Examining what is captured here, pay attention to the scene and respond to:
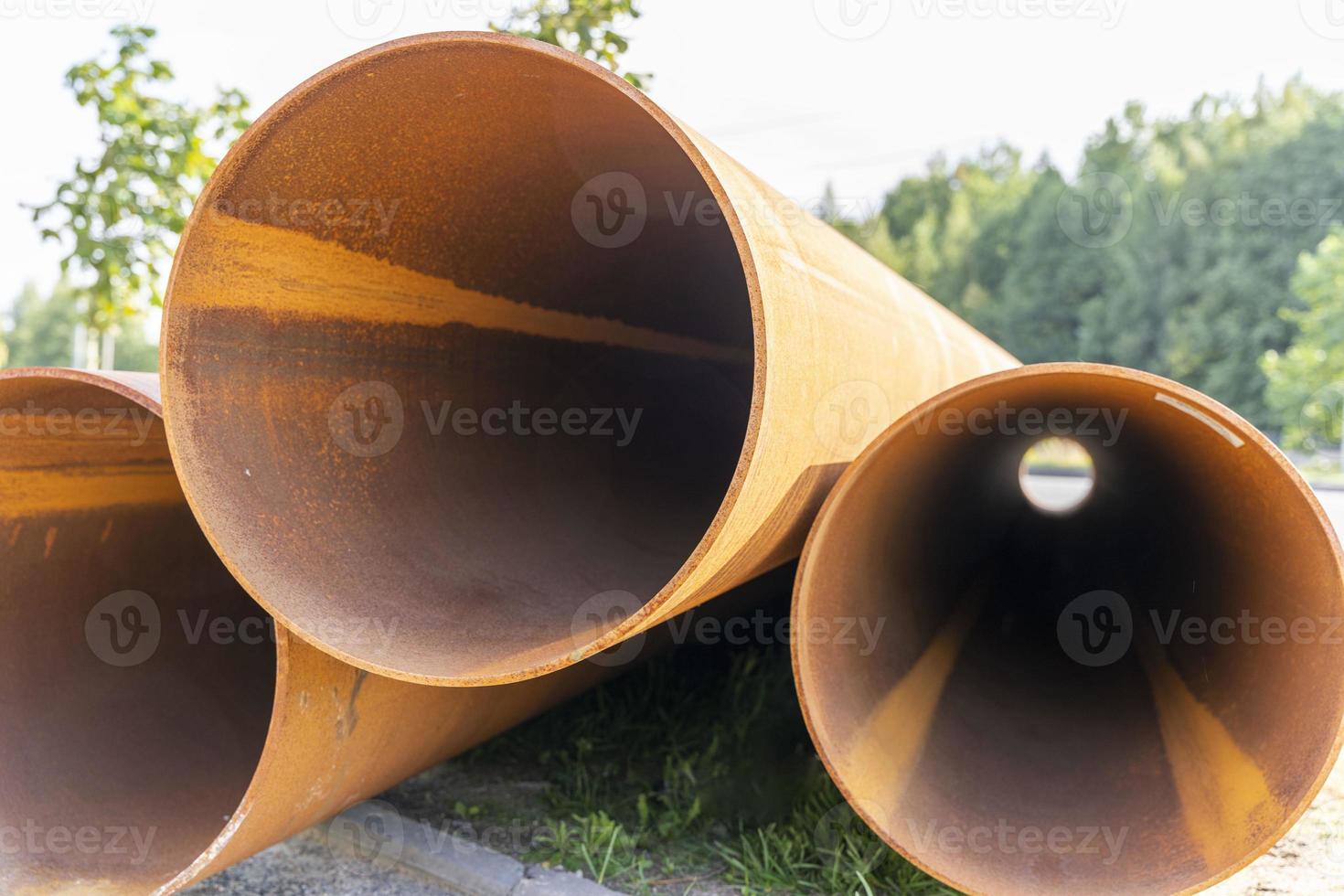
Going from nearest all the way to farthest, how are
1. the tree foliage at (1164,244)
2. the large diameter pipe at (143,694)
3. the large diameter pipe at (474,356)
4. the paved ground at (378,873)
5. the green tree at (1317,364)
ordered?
the large diameter pipe at (474,356) → the large diameter pipe at (143,694) → the paved ground at (378,873) → the green tree at (1317,364) → the tree foliage at (1164,244)

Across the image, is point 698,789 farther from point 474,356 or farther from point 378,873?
point 474,356

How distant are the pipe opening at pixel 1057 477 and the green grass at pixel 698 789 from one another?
3.21m

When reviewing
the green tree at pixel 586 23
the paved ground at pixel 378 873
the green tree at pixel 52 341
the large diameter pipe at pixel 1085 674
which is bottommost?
the green tree at pixel 52 341

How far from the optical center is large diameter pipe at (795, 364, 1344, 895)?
7.00 ft

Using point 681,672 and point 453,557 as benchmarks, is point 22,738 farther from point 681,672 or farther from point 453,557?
point 681,672

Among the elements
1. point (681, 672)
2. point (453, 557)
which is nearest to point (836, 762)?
point (453, 557)

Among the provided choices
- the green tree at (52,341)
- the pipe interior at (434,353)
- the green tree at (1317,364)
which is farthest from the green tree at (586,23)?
the green tree at (52,341)

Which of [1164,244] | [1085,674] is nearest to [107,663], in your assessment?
[1085,674]


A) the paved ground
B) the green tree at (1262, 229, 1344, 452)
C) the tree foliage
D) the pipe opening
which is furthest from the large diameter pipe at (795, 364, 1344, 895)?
the tree foliage

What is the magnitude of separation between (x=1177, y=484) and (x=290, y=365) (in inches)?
124

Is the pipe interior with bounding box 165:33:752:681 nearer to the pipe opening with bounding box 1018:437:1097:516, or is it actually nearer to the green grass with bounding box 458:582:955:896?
the green grass with bounding box 458:582:955:896

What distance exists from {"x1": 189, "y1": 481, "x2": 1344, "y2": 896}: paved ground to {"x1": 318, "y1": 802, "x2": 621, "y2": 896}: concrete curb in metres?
0.03

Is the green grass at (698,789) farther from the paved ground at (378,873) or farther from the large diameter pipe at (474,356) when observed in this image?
the large diameter pipe at (474,356)

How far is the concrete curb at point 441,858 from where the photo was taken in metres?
2.69
